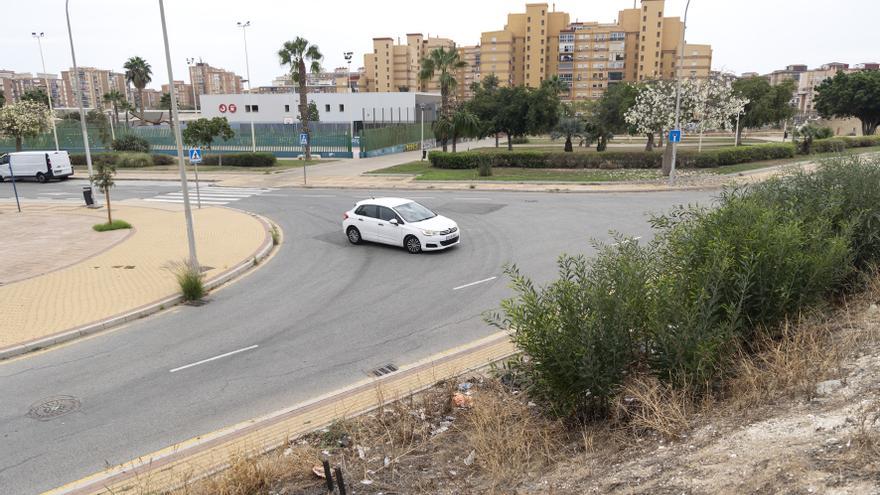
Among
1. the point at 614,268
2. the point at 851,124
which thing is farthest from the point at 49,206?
the point at 851,124

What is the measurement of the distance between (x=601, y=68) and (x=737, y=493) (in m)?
138

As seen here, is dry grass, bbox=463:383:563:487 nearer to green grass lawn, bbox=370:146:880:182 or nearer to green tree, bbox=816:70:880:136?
green grass lawn, bbox=370:146:880:182

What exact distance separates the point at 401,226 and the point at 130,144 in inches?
1753

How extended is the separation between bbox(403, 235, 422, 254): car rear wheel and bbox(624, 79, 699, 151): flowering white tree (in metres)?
23.6

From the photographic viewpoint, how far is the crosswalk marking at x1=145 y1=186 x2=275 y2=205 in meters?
28.4

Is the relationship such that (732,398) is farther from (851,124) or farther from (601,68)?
(601,68)

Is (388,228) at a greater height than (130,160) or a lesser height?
lesser

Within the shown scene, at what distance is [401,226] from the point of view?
16.8 metres

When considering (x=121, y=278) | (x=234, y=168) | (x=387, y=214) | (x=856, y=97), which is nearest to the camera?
(x=121, y=278)

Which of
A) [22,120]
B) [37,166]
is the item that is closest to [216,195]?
[37,166]

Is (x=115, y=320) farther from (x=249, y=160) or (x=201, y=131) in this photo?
(x=249, y=160)

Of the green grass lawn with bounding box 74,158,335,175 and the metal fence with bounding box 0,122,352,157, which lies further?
the metal fence with bounding box 0,122,352,157

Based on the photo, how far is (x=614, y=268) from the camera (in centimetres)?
595

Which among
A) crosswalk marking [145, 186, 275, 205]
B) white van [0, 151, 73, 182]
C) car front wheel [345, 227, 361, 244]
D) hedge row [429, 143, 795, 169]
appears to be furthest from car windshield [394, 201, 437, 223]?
white van [0, 151, 73, 182]
